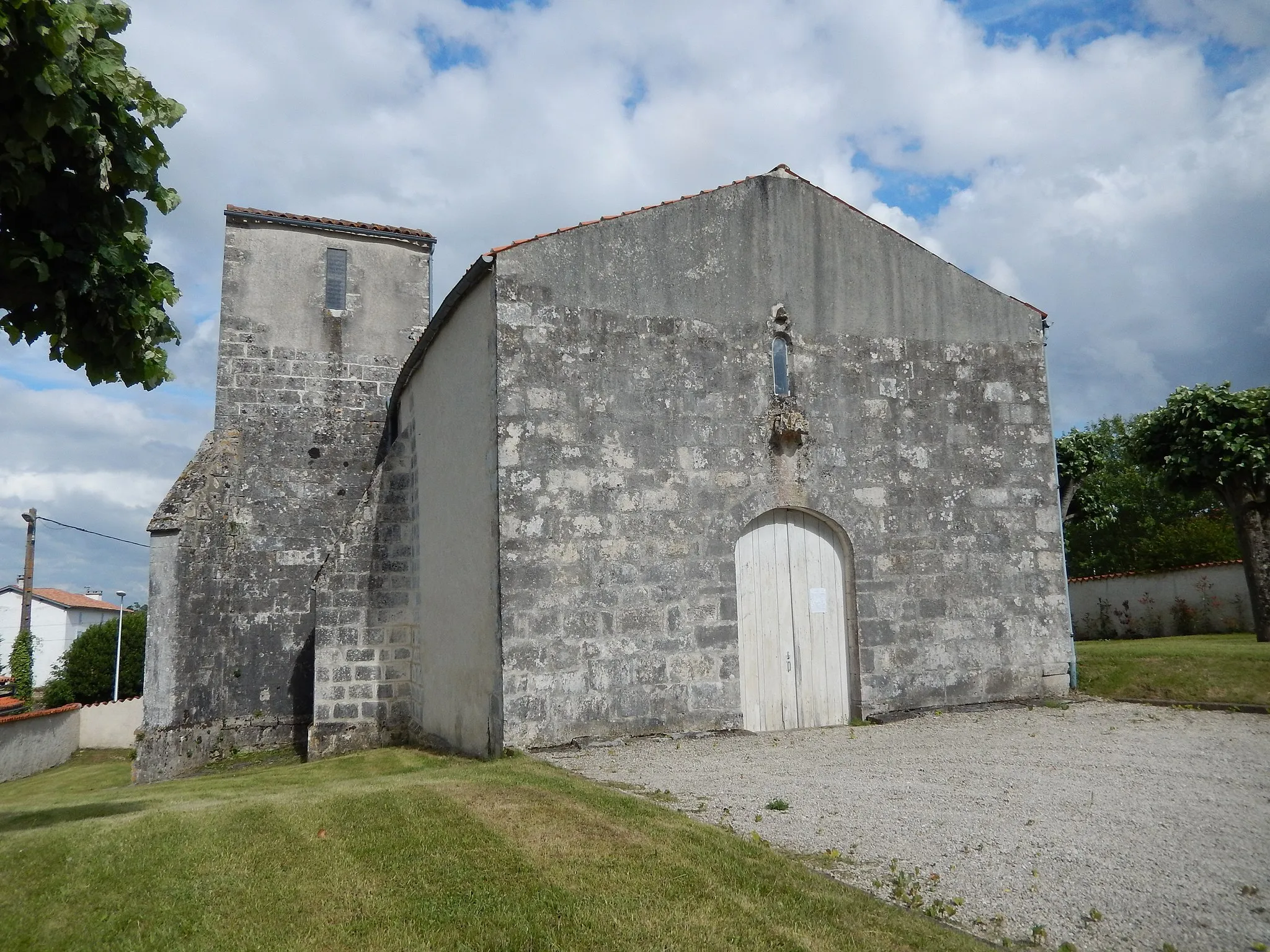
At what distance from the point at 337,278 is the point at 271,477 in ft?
12.2

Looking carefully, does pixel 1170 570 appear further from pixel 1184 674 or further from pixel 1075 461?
pixel 1184 674

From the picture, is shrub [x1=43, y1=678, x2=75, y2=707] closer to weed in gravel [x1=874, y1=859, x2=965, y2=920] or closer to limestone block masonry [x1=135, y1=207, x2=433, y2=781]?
limestone block masonry [x1=135, y1=207, x2=433, y2=781]

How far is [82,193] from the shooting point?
4.44 metres

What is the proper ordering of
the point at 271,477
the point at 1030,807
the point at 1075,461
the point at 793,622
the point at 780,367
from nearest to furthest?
the point at 1030,807
the point at 793,622
the point at 780,367
the point at 271,477
the point at 1075,461

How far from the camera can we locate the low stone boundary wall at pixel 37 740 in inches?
707

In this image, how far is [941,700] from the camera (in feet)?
35.8

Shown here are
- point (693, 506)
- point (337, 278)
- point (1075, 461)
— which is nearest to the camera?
point (693, 506)

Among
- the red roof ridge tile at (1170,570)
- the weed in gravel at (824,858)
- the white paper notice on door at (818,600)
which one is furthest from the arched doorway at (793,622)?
the red roof ridge tile at (1170,570)

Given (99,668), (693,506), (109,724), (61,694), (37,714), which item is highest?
(693,506)

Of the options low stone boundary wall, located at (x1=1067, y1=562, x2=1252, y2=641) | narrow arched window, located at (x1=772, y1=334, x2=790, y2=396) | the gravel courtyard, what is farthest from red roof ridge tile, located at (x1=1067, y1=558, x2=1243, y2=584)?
narrow arched window, located at (x1=772, y1=334, x2=790, y2=396)

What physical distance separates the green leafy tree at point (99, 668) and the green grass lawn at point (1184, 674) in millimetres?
28337

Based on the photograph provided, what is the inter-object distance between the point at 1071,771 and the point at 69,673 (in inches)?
1248

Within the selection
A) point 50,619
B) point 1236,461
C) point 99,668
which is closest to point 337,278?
point 1236,461

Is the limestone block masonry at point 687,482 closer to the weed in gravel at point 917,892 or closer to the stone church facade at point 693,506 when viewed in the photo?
the stone church facade at point 693,506
